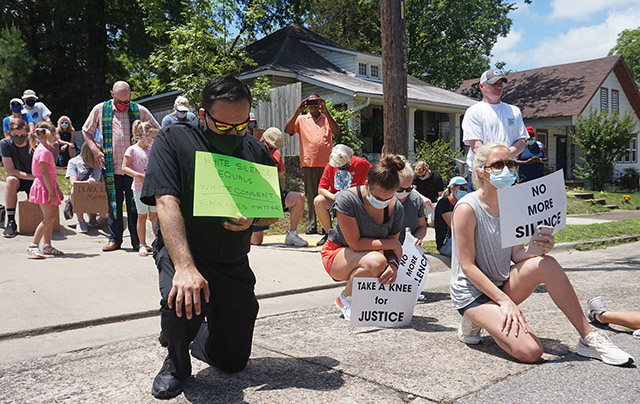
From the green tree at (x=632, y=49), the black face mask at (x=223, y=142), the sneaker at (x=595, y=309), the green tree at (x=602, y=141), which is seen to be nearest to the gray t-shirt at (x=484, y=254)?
the sneaker at (x=595, y=309)

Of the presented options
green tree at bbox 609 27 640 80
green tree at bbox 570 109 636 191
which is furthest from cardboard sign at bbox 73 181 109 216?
green tree at bbox 609 27 640 80

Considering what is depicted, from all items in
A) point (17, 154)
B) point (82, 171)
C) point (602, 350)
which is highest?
point (17, 154)

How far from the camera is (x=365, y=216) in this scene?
178 inches

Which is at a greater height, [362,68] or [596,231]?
[362,68]

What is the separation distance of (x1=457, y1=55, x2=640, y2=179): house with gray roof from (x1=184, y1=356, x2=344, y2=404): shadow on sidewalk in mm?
28356

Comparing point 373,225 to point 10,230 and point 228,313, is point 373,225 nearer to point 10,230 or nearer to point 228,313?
point 228,313

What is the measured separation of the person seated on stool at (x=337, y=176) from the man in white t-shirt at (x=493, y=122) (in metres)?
1.67

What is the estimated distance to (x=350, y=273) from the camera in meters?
4.64

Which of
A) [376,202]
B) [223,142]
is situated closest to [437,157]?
[376,202]

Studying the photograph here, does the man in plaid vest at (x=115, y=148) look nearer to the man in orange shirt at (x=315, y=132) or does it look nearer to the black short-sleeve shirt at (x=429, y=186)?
the man in orange shirt at (x=315, y=132)

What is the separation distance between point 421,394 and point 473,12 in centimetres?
3570

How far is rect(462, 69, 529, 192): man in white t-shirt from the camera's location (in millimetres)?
6219

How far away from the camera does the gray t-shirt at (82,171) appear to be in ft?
29.6

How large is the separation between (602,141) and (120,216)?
23.3 meters
